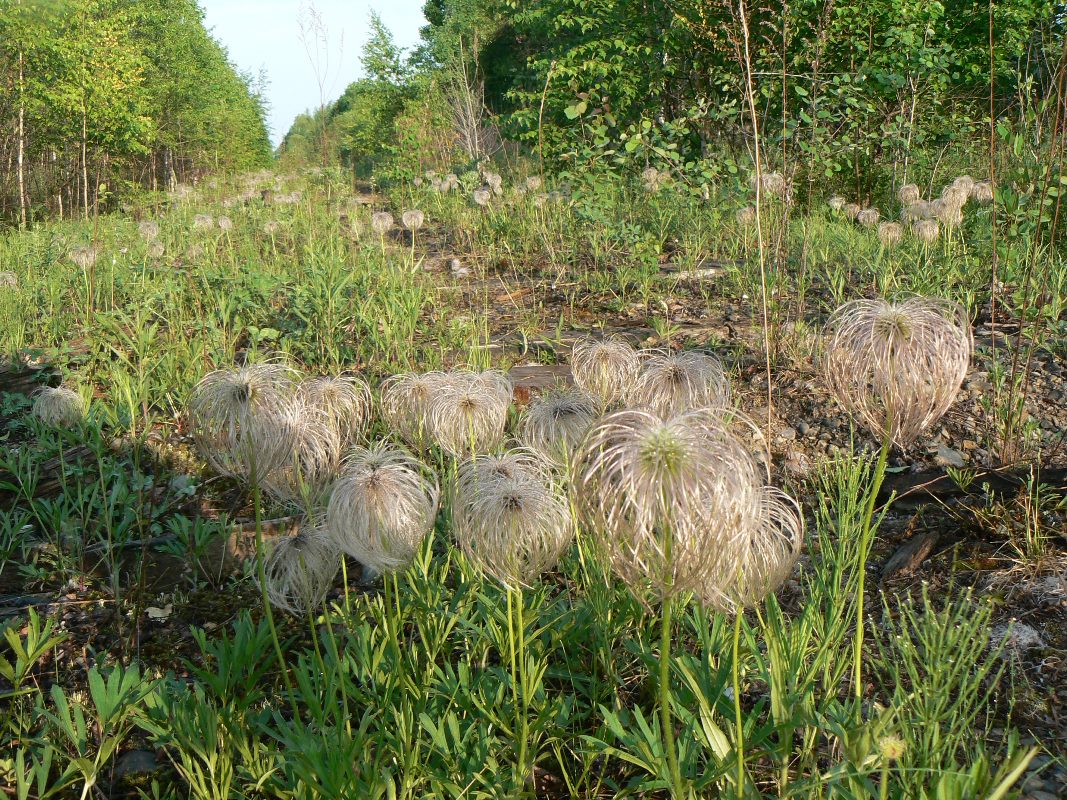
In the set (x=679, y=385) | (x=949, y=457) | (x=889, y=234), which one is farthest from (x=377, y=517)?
(x=889, y=234)

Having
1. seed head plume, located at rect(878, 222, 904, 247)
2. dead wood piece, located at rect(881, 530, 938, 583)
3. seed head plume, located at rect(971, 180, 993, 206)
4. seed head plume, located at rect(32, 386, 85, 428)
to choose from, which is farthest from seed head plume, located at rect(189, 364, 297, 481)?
seed head plume, located at rect(971, 180, 993, 206)

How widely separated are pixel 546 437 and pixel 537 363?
2.65 metres

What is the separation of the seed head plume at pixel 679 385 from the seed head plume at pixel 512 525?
42cm

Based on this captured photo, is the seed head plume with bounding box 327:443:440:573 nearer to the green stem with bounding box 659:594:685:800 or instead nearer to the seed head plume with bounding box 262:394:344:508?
the seed head plume with bounding box 262:394:344:508

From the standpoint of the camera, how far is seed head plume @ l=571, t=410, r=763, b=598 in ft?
4.36

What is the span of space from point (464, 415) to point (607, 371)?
49cm

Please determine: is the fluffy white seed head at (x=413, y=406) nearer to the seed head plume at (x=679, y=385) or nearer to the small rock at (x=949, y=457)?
the seed head plume at (x=679, y=385)

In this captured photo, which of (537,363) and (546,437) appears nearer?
(546,437)

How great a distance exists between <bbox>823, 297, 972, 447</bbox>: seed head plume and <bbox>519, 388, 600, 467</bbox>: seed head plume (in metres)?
0.76

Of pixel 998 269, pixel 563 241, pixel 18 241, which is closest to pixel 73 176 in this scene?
pixel 18 241

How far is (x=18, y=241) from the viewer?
9.95m

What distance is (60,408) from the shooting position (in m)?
4.08

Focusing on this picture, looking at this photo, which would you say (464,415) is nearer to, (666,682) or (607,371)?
(607,371)

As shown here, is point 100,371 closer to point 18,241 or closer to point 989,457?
point 989,457
